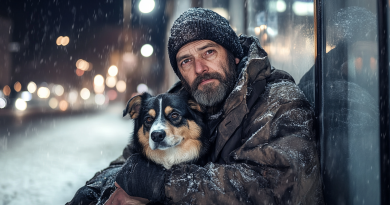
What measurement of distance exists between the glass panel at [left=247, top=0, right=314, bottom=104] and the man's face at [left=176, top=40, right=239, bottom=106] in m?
0.69

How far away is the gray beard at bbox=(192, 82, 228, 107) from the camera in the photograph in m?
2.43

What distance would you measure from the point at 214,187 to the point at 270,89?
2.96ft

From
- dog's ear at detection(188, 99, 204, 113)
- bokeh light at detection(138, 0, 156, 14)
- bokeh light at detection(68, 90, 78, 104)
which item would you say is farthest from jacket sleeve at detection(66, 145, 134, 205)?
bokeh light at detection(68, 90, 78, 104)

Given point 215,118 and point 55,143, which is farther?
point 55,143

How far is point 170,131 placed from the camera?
2.25 metres

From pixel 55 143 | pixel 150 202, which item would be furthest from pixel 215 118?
pixel 55 143

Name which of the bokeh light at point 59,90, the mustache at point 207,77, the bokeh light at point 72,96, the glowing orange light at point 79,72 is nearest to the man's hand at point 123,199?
the mustache at point 207,77

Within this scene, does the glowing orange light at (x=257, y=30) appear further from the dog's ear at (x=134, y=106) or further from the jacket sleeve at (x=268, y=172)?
the jacket sleeve at (x=268, y=172)

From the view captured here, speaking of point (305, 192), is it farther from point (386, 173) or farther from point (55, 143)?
point (55, 143)

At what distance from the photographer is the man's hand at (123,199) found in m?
1.89

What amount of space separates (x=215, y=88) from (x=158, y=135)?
2.37 ft

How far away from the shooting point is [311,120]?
5.95ft

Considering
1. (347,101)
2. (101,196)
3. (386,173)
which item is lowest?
(101,196)

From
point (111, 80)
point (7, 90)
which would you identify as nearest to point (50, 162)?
point (7, 90)
